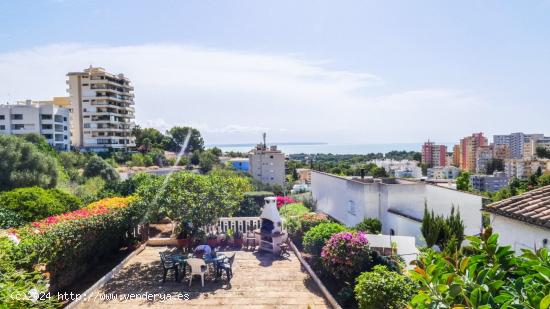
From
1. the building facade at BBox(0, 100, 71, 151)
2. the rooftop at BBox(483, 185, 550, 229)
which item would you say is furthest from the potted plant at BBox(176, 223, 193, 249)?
the building facade at BBox(0, 100, 71, 151)

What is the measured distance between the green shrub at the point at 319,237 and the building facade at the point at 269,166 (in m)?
54.9

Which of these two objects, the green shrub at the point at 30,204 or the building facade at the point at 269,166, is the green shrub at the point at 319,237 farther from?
the building facade at the point at 269,166

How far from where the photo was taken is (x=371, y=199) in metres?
14.9

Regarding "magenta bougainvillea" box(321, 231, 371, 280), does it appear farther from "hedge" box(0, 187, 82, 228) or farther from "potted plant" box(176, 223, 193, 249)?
"hedge" box(0, 187, 82, 228)

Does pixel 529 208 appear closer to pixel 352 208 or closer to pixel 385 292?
pixel 385 292

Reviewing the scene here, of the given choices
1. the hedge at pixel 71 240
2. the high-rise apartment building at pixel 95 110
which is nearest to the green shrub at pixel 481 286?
the hedge at pixel 71 240

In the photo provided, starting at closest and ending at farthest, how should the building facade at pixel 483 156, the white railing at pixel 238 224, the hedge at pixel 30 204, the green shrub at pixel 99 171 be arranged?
the white railing at pixel 238 224 → the hedge at pixel 30 204 → the green shrub at pixel 99 171 → the building facade at pixel 483 156

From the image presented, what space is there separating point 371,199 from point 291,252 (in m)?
4.27

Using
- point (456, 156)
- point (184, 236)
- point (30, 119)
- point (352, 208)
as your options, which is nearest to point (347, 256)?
point (184, 236)

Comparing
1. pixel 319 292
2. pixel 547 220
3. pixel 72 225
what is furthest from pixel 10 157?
pixel 547 220

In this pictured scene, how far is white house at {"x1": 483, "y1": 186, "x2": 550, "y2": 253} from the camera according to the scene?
6.85 meters

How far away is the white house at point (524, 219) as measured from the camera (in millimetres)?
6845

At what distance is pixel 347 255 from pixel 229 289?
301cm

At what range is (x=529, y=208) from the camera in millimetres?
7379
